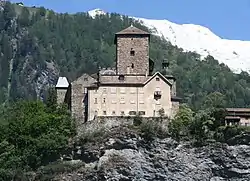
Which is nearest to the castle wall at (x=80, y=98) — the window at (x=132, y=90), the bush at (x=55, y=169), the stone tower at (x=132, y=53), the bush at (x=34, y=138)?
the bush at (x=34, y=138)

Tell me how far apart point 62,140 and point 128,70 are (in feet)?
41.0

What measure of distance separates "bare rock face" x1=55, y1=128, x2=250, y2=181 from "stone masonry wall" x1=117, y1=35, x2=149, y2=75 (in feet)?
33.6

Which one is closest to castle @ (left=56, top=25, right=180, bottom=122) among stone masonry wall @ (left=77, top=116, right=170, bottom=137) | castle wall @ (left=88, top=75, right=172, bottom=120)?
castle wall @ (left=88, top=75, right=172, bottom=120)

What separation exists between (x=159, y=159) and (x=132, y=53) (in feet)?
49.4

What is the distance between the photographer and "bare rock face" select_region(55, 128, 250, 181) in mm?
79375

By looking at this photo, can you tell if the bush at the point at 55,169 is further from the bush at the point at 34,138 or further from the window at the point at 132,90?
the window at the point at 132,90

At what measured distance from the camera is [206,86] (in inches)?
7441

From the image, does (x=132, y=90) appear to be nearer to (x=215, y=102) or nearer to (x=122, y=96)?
(x=122, y=96)

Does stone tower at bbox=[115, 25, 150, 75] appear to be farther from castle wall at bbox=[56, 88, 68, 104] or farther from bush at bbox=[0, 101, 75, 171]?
bush at bbox=[0, 101, 75, 171]

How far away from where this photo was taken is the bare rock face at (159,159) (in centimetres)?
7938

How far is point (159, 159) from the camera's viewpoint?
8025cm

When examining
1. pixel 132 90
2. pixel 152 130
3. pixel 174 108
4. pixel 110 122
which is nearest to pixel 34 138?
pixel 110 122

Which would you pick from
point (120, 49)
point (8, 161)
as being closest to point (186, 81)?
point (120, 49)

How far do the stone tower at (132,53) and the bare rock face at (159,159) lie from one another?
10205 millimetres
